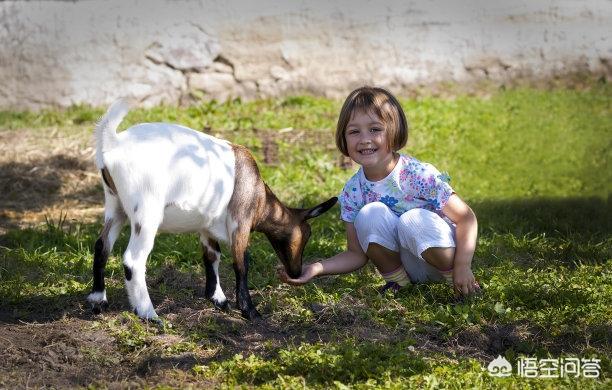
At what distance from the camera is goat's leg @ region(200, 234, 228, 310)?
5684 mm

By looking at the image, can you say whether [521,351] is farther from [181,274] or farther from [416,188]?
[181,274]

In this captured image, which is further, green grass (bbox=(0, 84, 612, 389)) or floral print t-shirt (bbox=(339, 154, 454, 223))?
floral print t-shirt (bbox=(339, 154, 454, 223))

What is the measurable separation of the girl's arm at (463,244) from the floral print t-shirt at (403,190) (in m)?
0.08

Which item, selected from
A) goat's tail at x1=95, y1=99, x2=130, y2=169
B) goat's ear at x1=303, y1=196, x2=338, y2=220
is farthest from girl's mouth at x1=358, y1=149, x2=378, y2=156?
goat's tail at x1=95, y1=99, x2=130, y2=169

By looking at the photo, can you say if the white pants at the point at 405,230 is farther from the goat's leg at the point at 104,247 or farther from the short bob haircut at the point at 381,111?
the goat's leg at the point at 104,247

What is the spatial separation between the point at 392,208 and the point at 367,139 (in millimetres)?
481

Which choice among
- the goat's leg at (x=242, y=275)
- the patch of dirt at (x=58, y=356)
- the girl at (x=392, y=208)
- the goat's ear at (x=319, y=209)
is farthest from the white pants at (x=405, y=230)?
the patch of dirt at (x=58, y=356)

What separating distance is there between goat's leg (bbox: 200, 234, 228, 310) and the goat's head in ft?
1.22

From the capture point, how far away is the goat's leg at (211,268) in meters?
5.68

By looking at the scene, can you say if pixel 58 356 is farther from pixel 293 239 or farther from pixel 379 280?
pixel 379 280

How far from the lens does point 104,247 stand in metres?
5.29

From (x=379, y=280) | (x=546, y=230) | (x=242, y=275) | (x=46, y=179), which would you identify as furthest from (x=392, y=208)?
(x=46, y=179)

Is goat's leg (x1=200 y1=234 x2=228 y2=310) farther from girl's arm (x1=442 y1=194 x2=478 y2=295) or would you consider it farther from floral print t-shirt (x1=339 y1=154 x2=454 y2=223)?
girl's arm (x1=442 y1=194 x2=478 y2=295)

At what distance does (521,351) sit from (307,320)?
1.16 meters
